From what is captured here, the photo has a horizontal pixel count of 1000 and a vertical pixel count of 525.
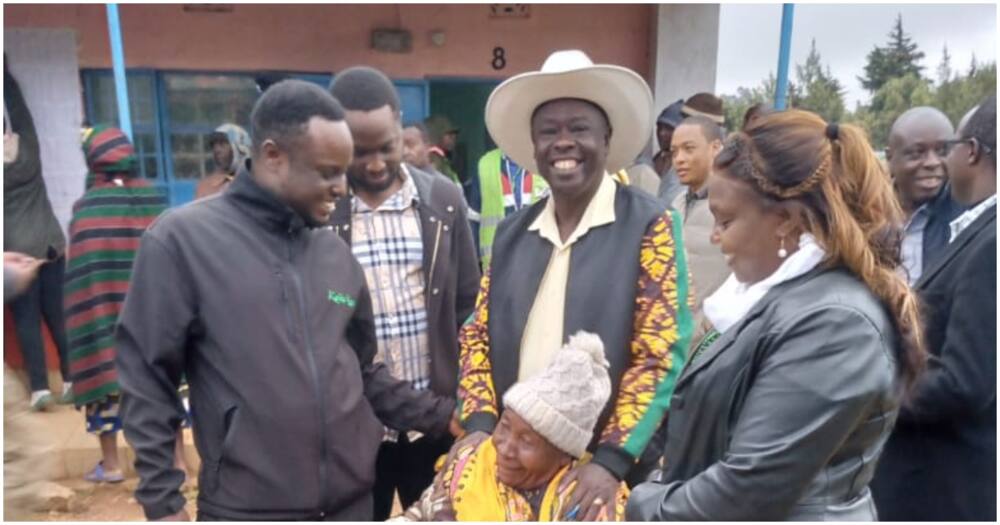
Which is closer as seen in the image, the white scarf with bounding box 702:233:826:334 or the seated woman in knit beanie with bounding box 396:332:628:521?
the white scarf with bounding box 702:233:826:334

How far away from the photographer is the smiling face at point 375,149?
7.63ft

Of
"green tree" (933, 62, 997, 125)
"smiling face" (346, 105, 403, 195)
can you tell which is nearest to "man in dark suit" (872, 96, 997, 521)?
"smiling face" (346, 105, 403, 195)

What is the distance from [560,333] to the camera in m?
2.15

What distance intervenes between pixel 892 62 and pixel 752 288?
7785 mm

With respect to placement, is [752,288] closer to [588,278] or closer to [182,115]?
[588,278]

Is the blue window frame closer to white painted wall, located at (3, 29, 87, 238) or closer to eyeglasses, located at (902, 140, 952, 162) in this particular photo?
white painted wall, located at (3, 29, 87, 238)

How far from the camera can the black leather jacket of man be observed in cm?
180

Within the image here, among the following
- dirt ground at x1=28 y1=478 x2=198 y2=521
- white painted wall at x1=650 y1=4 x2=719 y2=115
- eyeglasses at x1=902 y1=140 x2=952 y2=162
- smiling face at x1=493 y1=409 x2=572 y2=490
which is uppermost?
white painted wall at x1=650 y1=4 x2=719 y2=115

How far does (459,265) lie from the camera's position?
8.48ft

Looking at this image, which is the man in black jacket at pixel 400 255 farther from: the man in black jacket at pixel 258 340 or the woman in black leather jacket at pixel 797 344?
the woman in black leather jacket at pixel 797 344

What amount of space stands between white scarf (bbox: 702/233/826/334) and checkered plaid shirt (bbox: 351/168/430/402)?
3.18 ft

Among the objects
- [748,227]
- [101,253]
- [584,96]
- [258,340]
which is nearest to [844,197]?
[748,227]

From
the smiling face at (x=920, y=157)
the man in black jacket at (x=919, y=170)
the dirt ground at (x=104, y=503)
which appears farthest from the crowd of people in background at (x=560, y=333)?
the dirt ground at (x=104, y=503)

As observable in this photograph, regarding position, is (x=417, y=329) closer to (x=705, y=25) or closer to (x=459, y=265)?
(x=459, y=265)
